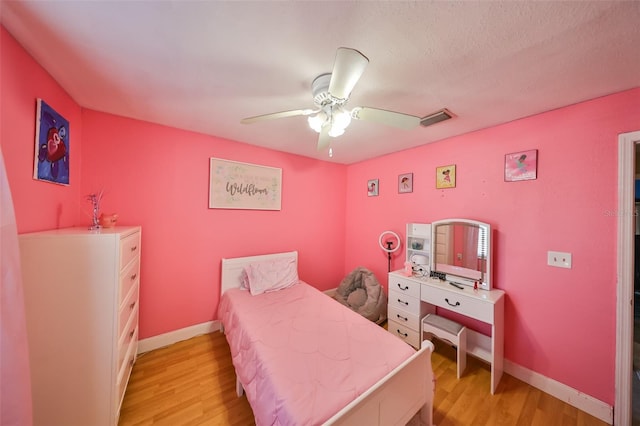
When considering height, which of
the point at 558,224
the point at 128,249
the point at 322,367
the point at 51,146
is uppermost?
the point at 51,146

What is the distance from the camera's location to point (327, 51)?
3.80 feet

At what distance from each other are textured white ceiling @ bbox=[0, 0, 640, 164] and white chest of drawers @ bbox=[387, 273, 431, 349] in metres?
1.72

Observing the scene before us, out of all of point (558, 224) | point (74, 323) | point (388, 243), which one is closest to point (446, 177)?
point (558, 224)

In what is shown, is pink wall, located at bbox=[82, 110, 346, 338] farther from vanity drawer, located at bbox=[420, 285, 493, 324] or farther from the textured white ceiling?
vanity drawer, located at bbox=[420, 285, 493, 324]

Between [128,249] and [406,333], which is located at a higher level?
[128,249]

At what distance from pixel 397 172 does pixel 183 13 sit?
2.61 metres

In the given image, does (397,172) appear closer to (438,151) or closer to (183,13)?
(438,151)

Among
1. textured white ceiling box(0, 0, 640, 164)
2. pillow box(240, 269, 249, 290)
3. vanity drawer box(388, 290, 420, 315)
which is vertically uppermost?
textured white ceiling box(0, 0, 640, 164)

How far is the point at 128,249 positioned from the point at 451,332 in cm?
274

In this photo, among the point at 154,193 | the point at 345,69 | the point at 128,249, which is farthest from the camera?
the point at 154,193

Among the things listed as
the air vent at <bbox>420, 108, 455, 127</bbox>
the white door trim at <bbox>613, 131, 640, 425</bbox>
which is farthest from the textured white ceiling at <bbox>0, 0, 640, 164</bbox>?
the white door trim at <bbox>613, 131, 640, 425</bbox>

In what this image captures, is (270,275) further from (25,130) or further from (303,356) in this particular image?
(25,130)

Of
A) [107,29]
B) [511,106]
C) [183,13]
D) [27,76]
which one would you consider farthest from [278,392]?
[511,106]

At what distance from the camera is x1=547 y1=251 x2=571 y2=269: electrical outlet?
1667 millimetres
